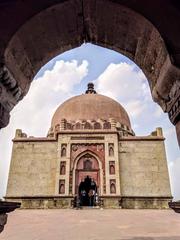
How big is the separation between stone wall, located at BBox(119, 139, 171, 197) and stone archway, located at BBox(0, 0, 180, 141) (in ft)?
43.7

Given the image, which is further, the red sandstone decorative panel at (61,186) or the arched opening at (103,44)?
the red sandstone decorative panel at (61,186)

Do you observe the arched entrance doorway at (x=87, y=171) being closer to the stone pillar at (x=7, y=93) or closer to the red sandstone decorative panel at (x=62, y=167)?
the red sandstone decorative panel at (x=62, y=167)

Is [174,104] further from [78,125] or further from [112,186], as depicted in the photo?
[78,125]

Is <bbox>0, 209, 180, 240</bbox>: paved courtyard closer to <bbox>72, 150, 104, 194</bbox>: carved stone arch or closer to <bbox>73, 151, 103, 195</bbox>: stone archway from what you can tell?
<bbox>72, 150, 104, 194</bbox>: carved stone arch

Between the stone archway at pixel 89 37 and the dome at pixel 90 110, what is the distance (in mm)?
17970

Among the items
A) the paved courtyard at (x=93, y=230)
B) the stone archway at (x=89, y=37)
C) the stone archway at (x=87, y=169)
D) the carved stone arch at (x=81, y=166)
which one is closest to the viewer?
the stone archway at (x=89, y=37)

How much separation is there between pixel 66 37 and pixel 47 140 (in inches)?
567

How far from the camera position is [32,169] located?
49.8 ft

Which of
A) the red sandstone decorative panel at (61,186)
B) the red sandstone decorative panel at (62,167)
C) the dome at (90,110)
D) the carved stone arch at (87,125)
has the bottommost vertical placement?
the red sandstone decorative panel at (61,186)

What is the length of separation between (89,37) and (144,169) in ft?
45.9

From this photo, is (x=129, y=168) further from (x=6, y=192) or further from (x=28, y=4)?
(x=28, y=4)

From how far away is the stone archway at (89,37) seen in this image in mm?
Answer: 1772

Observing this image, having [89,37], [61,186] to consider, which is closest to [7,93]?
[89,37]

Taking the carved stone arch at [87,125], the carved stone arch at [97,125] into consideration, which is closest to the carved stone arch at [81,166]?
the carved stone arch at [87,125]
